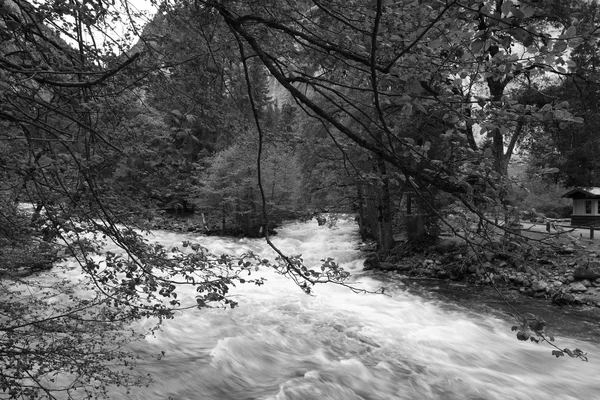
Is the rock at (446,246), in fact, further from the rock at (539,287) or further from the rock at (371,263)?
the rock at (539,287)

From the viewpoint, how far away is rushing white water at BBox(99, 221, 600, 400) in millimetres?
5336

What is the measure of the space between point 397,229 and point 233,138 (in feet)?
53.8

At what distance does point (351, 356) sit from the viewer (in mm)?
6336

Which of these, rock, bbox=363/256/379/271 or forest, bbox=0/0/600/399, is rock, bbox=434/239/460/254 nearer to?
rock, bbox=363/256/379/271

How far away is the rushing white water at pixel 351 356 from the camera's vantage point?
5.34 meters

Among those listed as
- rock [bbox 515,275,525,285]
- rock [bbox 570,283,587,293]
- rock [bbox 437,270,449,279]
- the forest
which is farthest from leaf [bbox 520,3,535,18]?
rock [bbox 437,270,449,279]

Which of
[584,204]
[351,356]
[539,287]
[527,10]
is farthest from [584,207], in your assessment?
[527,10]

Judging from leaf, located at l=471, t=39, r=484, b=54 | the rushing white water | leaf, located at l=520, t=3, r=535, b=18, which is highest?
leaf, located at l=520, t=3, r=535, b=18

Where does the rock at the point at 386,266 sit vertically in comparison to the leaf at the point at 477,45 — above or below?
below

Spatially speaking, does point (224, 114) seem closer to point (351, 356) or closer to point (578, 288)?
point (351, 356)

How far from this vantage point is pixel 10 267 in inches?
208

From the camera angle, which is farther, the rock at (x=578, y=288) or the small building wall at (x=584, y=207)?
the small building wall at (x=584, y=207)

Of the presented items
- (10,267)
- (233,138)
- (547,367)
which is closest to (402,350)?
(547,367)

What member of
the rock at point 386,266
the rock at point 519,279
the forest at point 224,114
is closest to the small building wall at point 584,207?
the rock at point 519,279
